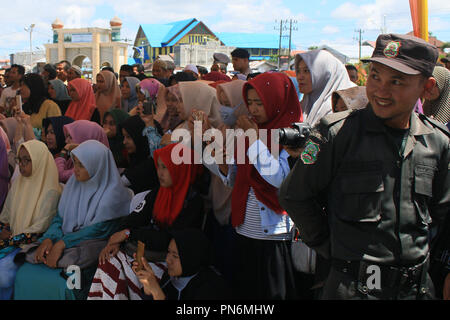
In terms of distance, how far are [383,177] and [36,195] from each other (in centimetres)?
302

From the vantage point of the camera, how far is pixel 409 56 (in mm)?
1551

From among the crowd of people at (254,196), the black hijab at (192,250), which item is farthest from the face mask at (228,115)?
the black hijab at (192,250)

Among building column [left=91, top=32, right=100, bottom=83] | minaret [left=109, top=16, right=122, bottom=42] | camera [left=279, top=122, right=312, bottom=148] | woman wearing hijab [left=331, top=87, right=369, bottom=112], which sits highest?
minaret [left=109, top=16, right=122, bottom=42]

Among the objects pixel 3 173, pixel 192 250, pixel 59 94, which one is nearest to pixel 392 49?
pixel 192 250

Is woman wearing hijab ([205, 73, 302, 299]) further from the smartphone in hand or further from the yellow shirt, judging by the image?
the yellow shirt

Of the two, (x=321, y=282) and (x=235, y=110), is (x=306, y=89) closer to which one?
(x=235, y=110)

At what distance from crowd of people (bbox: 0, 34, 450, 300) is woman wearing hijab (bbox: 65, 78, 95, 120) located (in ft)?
3.04

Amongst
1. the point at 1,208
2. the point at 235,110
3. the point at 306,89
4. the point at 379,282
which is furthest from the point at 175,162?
the point at 1,208

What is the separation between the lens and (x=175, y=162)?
120 inches

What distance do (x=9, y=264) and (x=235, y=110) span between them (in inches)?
85.0

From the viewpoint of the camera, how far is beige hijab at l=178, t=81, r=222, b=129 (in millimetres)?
3719

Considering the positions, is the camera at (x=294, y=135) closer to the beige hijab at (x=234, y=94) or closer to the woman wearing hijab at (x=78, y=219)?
the beige hijab at (x=234, y=94)

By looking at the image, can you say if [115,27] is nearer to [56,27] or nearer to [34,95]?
[56,27]

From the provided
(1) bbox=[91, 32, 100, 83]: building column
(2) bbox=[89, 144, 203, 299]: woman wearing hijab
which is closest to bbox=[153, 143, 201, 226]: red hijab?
(2) bbox=[89, 144, 203, 299]: woman wearing hijab
